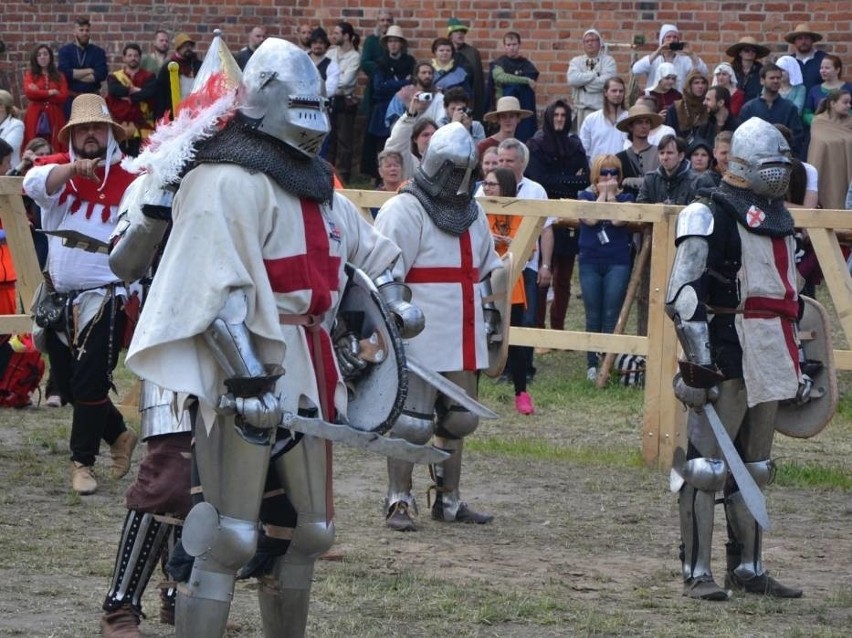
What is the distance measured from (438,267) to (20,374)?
4194 millimetres

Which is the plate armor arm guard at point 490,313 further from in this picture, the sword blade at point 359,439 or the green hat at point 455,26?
the green hat at point 455,26

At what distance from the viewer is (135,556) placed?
545 centimetres

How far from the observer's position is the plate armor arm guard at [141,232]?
4.79 meters

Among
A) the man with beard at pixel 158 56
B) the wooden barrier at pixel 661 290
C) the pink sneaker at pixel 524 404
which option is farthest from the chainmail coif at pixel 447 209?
the man with beard at pixel 158 56

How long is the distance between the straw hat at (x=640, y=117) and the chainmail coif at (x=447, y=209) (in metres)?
5.37

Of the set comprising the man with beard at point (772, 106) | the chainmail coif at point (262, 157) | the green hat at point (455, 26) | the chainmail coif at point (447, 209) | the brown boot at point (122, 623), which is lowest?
the brown boot at point (122, 623)

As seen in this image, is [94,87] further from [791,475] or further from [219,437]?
[219,437]

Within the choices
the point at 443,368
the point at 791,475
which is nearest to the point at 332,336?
the point at 443,368

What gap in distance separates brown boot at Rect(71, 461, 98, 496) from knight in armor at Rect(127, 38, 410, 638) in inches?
133

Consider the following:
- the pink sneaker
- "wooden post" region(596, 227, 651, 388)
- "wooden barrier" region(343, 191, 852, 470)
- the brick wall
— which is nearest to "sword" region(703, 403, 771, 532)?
"wooden barrier" region(343, 191, 852, 470)

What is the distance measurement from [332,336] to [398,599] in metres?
1.53

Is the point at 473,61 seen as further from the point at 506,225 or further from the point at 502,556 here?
the point at 502,556

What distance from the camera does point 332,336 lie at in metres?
5.02

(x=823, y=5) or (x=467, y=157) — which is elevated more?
(x=823, y=5)
